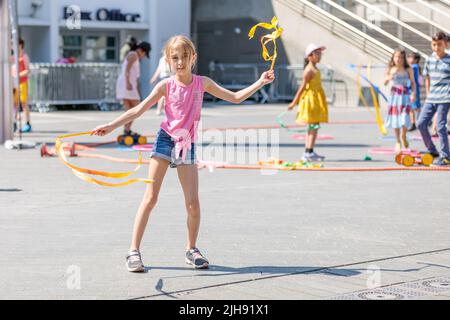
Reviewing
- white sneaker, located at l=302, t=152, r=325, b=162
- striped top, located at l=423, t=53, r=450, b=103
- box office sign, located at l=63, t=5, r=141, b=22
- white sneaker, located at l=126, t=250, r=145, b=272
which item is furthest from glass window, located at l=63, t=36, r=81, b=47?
white sneaker, located at l=126, t=250, r=145, b=272

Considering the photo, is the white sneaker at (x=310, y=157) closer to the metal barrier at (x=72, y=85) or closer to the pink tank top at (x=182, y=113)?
the pink tank top at (x=182, y=113)

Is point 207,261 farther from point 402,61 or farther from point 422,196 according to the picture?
point 402,61

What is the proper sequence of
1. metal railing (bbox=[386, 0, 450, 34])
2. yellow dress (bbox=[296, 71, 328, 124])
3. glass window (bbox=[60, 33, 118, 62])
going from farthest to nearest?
glass window (bbox=[60, 33, 118, 62]) → metal railing (bbox=[386, 0, 450, 34]) → yellow dress (bbox=[296, 71, 328, 124])

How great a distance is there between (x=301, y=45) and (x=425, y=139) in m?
19.6

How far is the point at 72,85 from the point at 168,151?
2386 centimetres

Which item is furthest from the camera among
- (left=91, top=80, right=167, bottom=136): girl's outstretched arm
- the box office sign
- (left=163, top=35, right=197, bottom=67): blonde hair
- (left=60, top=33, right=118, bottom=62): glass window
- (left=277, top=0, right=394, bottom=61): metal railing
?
(left=60, top=33, right=118, bottom=62): glass window

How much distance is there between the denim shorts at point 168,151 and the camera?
734cm

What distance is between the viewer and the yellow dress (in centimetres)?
1529

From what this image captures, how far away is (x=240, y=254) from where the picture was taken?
7.91 meters

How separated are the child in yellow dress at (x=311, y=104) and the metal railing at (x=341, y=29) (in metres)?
15.7

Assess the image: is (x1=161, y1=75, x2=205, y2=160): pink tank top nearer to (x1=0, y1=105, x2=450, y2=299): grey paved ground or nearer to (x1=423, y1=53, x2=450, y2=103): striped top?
(x1=0, y1=105, x2=450, y2=299): grey paved ground

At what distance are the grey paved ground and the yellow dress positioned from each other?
1680 mm

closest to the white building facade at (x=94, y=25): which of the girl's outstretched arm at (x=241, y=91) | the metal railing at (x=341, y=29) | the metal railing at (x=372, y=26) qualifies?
the metal railing at (x=341, y=29)
